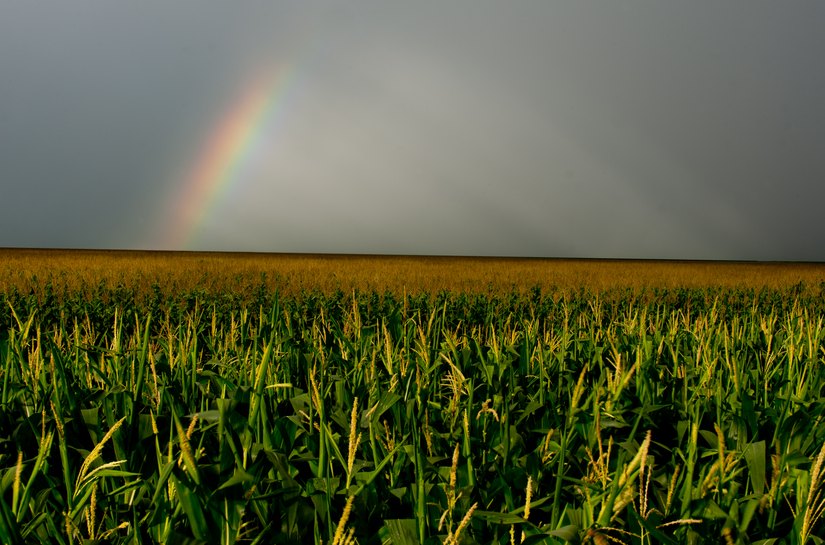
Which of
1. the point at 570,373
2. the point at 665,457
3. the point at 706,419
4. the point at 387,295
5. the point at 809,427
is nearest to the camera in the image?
the point at 809,427

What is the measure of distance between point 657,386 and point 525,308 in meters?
8.60

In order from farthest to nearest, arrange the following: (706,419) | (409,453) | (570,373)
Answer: (570,373), (706,419), (409,453)

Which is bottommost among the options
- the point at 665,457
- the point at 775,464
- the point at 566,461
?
the point at 665,457

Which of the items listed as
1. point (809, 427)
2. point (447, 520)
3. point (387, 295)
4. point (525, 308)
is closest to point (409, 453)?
point (447, 520)

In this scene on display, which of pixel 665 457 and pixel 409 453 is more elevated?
pixel 409 453

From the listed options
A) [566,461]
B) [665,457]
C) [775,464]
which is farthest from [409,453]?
[665,457]

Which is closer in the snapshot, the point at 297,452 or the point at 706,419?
the point at 297,452

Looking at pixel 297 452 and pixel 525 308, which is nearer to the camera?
pixel 297 452

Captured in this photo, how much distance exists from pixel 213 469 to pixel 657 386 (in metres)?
2.42

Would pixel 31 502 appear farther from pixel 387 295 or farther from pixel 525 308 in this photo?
pixel 525 308

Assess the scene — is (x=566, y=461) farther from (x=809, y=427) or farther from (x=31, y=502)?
(x=31, y=502)

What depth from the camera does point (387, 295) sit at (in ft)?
36.2

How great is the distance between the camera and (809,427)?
7.71 feet

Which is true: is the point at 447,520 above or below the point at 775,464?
below
